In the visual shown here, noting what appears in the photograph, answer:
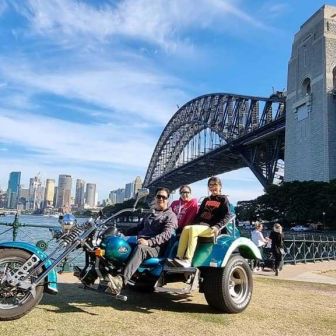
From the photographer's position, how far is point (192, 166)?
74.2 meters

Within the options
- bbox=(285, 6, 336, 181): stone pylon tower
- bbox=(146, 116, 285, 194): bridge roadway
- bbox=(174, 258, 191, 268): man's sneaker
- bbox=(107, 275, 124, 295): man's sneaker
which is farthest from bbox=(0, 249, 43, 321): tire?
bbox=(146, 116, 285, 194): bridge roadway

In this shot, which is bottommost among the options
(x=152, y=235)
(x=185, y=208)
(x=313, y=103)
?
(x=152, y=235)

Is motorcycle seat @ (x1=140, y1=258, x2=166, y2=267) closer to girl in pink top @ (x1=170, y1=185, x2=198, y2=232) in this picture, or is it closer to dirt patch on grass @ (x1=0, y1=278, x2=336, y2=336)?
dirt patch on grass @ (x1=0, y1=278, x2=336, y2=336)

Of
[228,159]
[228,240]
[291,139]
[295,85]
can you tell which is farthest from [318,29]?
[228,240]

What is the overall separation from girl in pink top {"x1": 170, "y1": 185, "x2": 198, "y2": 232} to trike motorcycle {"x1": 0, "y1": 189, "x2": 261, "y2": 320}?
43cm

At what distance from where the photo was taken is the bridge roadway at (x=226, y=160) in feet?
193

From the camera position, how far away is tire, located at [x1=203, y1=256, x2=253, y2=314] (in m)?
4.93

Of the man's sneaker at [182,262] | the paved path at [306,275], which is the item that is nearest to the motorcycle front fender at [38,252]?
the man's sneaker at [182,262]

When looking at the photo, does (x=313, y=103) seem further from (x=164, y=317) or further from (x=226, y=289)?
(x=164, y=317)

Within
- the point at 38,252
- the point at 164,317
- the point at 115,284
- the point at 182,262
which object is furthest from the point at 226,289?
the point at 38,252

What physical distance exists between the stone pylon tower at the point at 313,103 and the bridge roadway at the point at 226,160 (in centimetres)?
572

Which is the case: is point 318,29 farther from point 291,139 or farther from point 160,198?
point 160,198

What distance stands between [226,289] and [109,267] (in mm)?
1339

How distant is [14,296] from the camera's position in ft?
13.5
